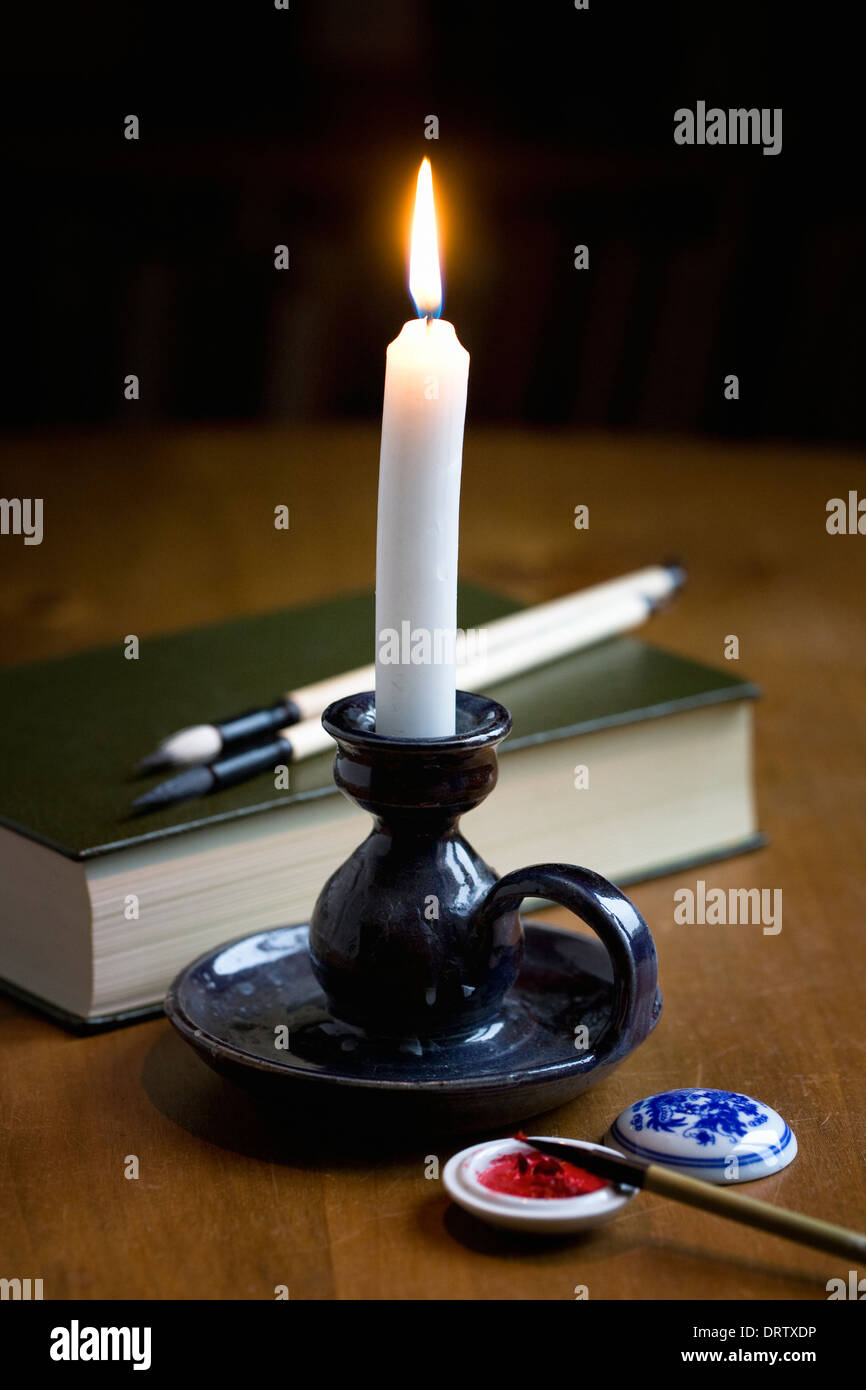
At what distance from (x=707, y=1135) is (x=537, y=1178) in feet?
0.21

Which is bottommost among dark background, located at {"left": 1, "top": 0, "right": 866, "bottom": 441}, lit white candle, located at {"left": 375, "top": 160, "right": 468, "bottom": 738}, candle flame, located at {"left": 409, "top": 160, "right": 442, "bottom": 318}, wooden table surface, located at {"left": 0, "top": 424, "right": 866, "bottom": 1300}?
wooden table surface, located at {"left": 0, "top": 424, "right": 866, "bottom": 1300}

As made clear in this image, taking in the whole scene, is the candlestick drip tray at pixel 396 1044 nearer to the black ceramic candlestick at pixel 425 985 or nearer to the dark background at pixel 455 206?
the black ceramic candlestick at pixel 425 985

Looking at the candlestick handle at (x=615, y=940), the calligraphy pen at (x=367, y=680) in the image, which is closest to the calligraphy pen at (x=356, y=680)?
the calligraphy pen at (x=367, y=680)

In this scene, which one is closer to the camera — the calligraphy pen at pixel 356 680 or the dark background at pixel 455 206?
the calligraphy pen at pixel 356 680

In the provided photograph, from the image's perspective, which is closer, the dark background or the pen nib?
the pen nib

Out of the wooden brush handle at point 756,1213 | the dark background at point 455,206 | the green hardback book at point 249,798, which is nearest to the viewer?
Answer: the wooden brush handle at point 756,1213

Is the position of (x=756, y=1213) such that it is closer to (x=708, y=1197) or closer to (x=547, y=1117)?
(x=708, y=1197)

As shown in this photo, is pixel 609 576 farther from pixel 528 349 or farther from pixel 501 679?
pixel 528 349

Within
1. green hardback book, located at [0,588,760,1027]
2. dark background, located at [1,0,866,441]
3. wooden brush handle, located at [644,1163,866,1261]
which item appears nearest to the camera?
wooden brush handle, located at [644,1163,866,1261]

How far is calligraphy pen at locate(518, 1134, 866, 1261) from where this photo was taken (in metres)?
0.44

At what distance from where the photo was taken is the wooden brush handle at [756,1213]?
0.44m

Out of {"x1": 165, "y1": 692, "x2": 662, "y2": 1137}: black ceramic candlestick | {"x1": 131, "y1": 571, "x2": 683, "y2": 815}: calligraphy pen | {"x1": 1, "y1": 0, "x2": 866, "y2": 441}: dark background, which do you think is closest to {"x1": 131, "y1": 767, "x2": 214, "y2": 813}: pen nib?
{"x1": 131, "y1": 571, "x2": 683, "y2": 815}: calligraphy pen

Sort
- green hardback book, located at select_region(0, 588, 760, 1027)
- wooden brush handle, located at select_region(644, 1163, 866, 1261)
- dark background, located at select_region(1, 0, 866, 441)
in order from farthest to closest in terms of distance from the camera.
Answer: dark background, located at select_region(1, 0, 866, 441) → green hardback book, located at select_region(0, 588, 760, 1027) → wooden brush handle, located at select_region(644, 1163, 866, 1261)

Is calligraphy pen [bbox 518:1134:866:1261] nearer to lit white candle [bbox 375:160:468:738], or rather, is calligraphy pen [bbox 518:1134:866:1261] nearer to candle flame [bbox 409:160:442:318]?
lit white candle [bbox 375:160:468:738]
